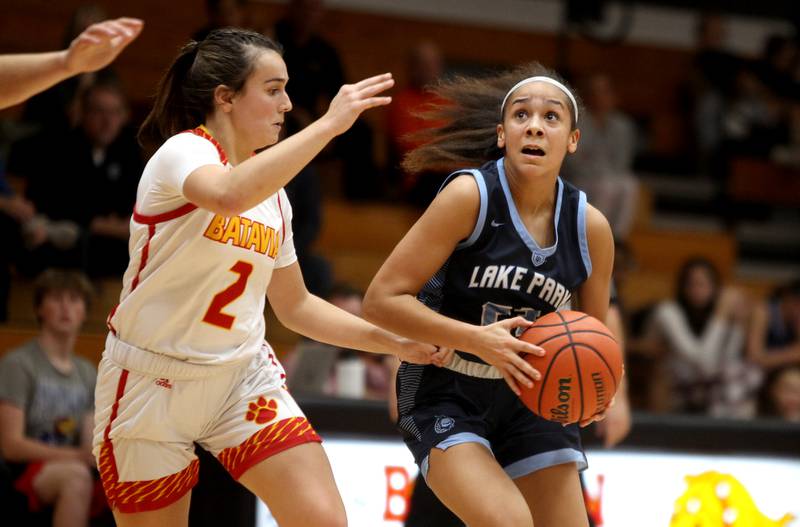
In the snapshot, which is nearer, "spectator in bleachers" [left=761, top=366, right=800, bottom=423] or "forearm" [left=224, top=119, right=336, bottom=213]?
"forearm" [left=224, top=119, right=336, bottom=213]

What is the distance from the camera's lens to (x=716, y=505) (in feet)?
22.4

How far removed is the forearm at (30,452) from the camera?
595 centimetres

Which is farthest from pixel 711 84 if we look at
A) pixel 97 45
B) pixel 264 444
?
pixel 97 45

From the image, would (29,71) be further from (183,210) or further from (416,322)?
(416,322)

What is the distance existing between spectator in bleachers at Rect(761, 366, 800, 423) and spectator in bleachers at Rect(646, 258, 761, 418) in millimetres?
138

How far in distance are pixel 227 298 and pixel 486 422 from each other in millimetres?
Answer: 932

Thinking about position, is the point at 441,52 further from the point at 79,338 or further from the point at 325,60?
the point at 79,338

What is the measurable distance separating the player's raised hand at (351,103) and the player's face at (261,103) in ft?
1.18

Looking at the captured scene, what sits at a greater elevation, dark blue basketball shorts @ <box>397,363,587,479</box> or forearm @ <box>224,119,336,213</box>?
forearm @ <box>224,119,336,213</box>

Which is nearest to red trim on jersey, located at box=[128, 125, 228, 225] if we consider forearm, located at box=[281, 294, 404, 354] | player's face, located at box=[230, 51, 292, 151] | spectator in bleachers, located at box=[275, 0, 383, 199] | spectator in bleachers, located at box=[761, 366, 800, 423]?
player's face, located at box=[230, 51, 292, 151]

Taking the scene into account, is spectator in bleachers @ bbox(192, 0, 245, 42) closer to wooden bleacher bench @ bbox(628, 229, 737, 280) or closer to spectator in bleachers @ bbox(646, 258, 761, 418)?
spectator in bleachers @ bbox(646, 258, 761, 418)

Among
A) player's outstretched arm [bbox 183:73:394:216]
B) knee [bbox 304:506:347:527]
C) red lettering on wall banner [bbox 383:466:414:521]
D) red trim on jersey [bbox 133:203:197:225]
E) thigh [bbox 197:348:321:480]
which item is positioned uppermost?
player's outstretched arm [bbox 183:73:394:216]

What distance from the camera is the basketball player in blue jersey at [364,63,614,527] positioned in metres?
3.92

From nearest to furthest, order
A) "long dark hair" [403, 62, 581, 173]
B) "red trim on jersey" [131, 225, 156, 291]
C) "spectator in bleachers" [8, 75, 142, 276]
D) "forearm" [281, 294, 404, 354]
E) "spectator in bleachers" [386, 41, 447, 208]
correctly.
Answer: "red trim on jersey" [131, 225, 156, 291], "forearm" [281, 294, 404, 354], "long dark hair" [403, 62, 581, 173], "spectator in bleachers" [8, 75, 142, 276], "spectator in bleachers" [386, 41, 447, 208]
